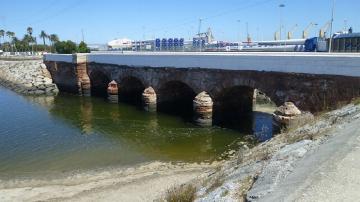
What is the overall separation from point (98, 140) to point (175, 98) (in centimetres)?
1001

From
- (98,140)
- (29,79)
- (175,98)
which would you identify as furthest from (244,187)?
(29,79)

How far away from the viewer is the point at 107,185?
1423 cm

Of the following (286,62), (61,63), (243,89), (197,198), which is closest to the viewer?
(197,198)

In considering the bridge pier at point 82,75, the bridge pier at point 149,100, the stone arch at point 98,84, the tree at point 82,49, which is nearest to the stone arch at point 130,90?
the stone arch at point 98,84

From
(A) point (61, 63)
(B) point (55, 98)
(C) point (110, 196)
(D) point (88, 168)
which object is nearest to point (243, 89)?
(D) point (88, 168)

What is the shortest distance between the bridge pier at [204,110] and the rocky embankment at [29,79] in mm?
24685

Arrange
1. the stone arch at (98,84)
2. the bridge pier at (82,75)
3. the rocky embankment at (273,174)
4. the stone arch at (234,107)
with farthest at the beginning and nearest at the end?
the stone arch at (98,84) < the bridge pier at (82,75) < the stone arch at (234,107) < the rocky embankment at (273,174)

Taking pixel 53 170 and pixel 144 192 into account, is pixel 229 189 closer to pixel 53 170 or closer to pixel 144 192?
pixel 144 192

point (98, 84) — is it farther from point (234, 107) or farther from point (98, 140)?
point (98, 140)

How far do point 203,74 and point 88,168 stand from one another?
10.00 m

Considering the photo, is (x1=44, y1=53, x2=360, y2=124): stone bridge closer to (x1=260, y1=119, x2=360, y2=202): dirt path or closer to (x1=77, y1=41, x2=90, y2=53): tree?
(x1=260, y1=119, x2=360, y2=202): dirt path

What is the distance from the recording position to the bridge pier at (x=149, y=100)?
27969mm

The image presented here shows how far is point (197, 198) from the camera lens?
23.8ft

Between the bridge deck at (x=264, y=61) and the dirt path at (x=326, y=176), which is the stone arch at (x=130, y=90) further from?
the dirt path at (x=326, y=176)
